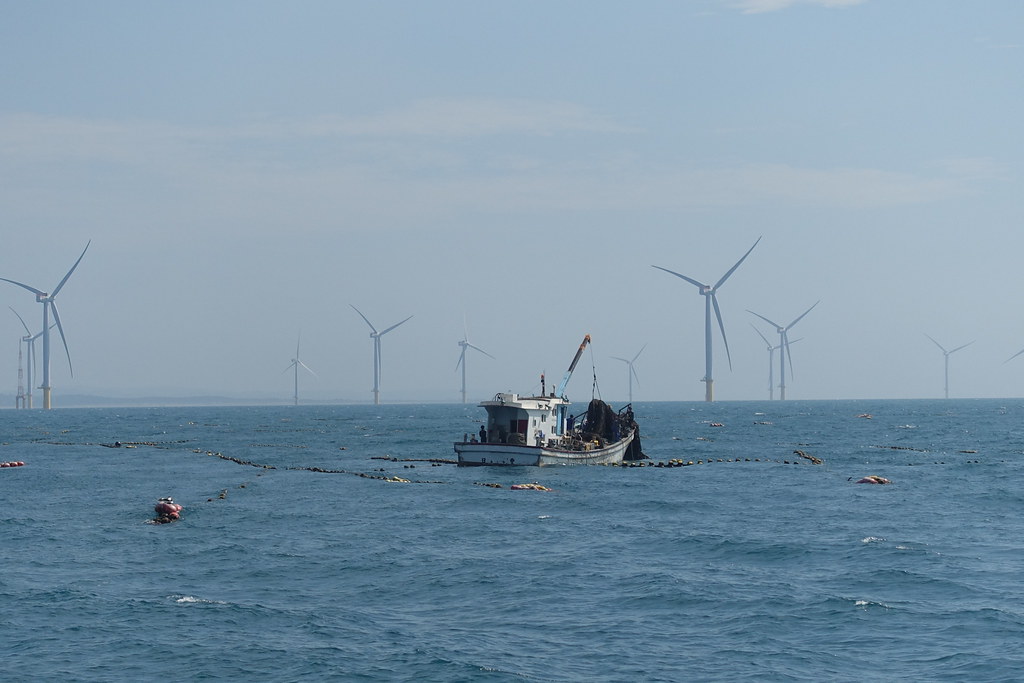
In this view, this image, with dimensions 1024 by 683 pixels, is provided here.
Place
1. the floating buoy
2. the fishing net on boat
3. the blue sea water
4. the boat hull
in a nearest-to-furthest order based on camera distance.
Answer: the blue sea water, the floating buoy, the boat hull, the fishing net on boat

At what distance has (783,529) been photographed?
199 feet

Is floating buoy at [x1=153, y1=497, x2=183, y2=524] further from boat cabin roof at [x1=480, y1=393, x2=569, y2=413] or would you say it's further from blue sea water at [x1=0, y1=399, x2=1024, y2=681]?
boat cabin roof at [x1=480, y1=393, x2=569, y2=413]

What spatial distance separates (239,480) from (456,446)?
17078mm

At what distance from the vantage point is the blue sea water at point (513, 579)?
1373 inches

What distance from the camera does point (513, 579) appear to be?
151 feet

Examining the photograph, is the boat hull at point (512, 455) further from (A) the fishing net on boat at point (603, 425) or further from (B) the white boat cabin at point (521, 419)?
(A) the fishing net on boat at point (603, 425)

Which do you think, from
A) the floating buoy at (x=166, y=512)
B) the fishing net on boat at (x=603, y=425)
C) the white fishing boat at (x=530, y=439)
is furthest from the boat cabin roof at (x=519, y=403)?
the floating buoy at (x=166, y=512)

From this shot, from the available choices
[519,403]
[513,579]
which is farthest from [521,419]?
[513,579]

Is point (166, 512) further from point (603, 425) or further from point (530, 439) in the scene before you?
point (603, 425)

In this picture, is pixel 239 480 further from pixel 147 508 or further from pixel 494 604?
pixel 494 604

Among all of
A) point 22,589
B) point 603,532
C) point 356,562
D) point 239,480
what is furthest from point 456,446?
point 22,589

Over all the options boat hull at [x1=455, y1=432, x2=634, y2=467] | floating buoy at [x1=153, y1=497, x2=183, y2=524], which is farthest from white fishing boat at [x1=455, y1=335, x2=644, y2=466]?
floating buoy at [x1=153, y1=497, x2=183, y2=524]

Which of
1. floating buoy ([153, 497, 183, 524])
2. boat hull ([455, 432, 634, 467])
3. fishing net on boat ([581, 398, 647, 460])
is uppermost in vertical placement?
fishing net on boat ([581, 398, 647, 460])

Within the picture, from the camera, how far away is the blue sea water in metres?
34.9
